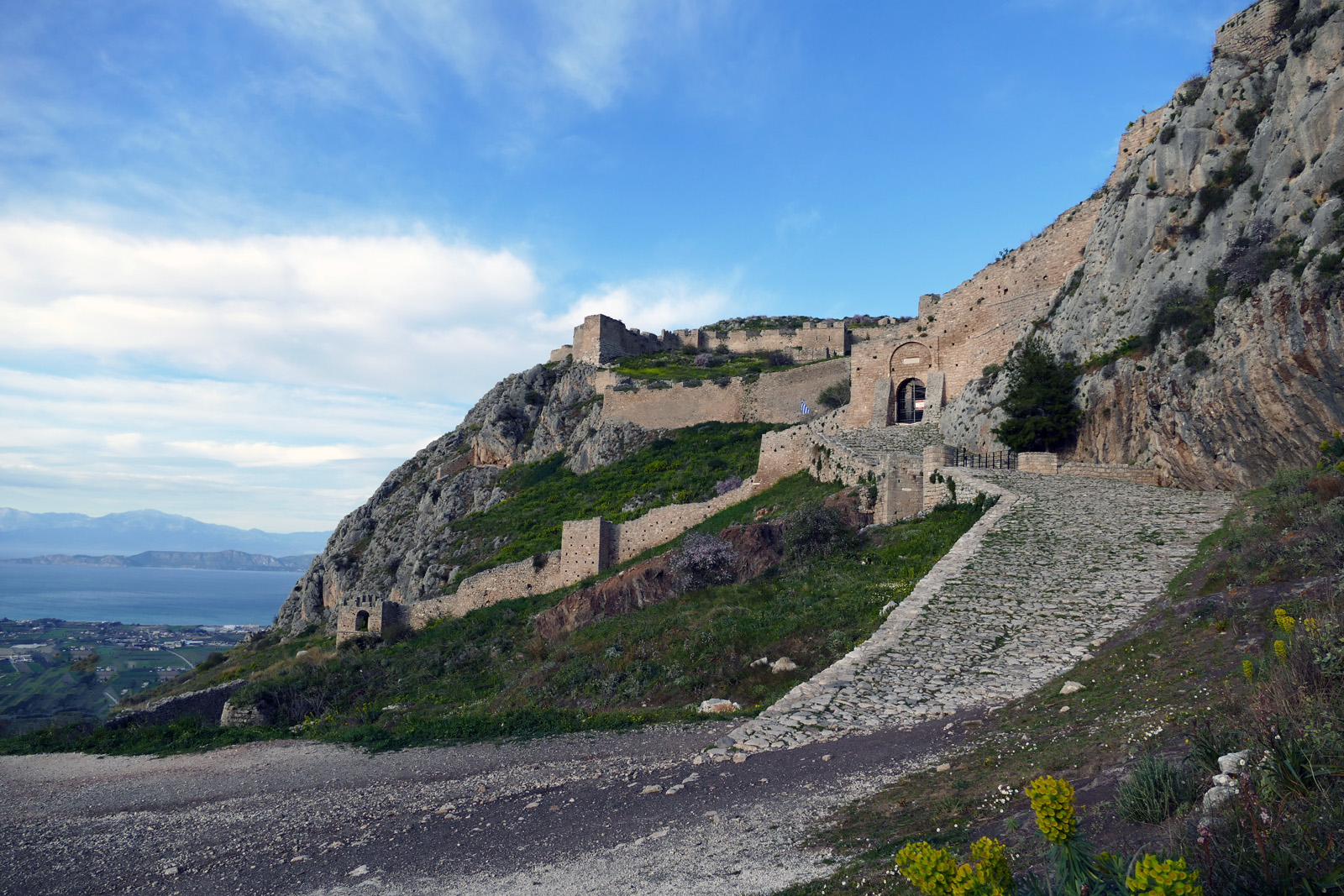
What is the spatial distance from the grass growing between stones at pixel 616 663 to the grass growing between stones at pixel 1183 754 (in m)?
4.36

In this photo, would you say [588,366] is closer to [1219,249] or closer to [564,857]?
[1219,249]

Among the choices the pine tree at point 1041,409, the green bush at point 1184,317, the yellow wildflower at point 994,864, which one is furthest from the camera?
the pine tree at point 1041,409

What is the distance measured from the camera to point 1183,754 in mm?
5148

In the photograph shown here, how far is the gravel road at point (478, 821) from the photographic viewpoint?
5.73 m

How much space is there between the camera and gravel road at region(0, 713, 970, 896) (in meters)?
5.73

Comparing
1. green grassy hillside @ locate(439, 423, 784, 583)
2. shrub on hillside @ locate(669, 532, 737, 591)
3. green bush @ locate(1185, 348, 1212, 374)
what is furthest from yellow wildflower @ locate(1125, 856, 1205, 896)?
green grassy hillside @ locate(439, 423, 784, 583)

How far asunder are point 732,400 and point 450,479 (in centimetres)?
1753

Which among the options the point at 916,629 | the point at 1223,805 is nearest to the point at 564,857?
the point at 1223,805

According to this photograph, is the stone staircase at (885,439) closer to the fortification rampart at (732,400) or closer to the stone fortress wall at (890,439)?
the stone fortress wall at (890,439)

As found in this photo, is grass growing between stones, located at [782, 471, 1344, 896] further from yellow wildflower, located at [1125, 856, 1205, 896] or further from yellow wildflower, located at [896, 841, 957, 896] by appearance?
yellow wildflower, located at [896, 841, 957, 896]

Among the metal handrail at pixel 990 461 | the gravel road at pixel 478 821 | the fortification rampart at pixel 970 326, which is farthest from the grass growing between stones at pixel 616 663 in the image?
the fortification rampart at pixel 970 326

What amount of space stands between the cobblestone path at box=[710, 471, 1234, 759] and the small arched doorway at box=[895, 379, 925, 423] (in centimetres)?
1687

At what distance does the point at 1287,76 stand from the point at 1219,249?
4132 mm

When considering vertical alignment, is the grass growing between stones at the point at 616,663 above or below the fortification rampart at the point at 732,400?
below
